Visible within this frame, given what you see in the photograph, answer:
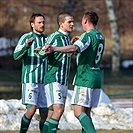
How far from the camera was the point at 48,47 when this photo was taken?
8.16m

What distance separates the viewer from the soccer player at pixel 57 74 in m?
8.82

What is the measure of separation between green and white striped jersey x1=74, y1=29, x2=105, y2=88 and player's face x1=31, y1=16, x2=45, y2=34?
125 centimetres

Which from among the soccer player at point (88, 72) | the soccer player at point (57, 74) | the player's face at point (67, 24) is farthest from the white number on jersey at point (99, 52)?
the player's face at point (67, 24)

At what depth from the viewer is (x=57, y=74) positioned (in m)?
8.91

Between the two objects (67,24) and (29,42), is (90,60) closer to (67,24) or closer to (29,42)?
(67,24)

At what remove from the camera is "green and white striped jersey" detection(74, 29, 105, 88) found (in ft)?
27.7

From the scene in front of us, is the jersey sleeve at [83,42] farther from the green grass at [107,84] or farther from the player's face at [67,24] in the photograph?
the green grass at [107,84]

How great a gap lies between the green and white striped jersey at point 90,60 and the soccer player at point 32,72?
1.01 metres

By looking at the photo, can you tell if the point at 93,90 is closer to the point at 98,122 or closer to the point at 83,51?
the point at 83,51

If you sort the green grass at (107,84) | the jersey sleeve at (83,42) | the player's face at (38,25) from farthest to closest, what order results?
the green grass at (107,84) → the player's face at (38,25) → the jersey sleeve at (83,42)

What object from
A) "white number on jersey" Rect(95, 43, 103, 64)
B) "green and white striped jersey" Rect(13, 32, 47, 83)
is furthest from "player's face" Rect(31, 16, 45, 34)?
"white number on jersey" Rect(95, 43, 103, 64)

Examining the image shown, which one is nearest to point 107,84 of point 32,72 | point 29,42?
point 32,72

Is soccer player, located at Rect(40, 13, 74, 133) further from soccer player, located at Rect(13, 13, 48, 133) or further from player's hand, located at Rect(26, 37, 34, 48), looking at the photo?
soccer player, located at Rect(13, 13, 48, 133)

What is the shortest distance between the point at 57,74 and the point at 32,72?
654 mm
